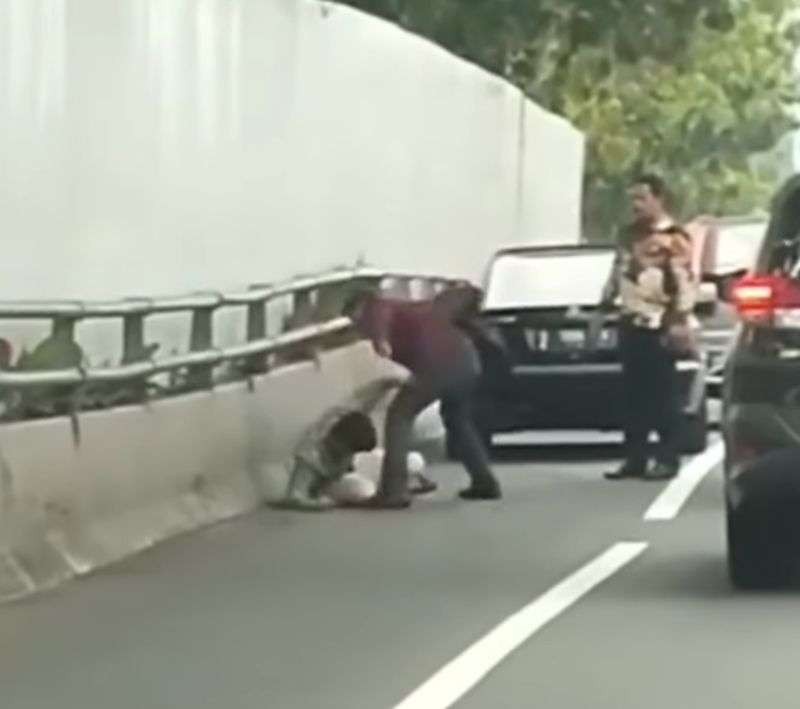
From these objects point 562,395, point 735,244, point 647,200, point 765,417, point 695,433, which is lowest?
point 695,433

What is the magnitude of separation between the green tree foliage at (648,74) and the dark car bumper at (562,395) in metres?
11.5

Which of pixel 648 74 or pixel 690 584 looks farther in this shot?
pixel 648 74

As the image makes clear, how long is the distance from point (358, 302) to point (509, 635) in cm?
758

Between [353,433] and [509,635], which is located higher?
[509,635]

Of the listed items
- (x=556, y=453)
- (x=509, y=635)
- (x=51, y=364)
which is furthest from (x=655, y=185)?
(x=509, y=635)

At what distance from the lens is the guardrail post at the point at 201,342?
56.9 ft

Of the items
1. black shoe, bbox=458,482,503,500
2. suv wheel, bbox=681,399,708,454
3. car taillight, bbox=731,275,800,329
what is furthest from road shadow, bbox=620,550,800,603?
suv wheel, bbox=681,399,708,454

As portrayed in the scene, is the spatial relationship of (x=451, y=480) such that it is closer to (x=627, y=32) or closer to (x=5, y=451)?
(x=5, y=451)

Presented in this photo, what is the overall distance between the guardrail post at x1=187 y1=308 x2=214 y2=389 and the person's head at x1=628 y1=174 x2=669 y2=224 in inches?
133

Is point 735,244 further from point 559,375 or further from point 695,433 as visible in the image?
point 559,375

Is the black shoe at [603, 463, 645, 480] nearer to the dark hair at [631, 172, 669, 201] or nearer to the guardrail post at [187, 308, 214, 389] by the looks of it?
the dark hair at [631, 172, 669, 201]

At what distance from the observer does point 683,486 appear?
19.1m

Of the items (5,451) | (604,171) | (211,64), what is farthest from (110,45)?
(604,171)

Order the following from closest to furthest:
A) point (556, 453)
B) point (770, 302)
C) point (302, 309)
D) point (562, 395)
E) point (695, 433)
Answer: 1. point (770, 302)
2. point (302, 309)
3. point (562, 395)
4. point (695, 433)
5. point (556, 453)
